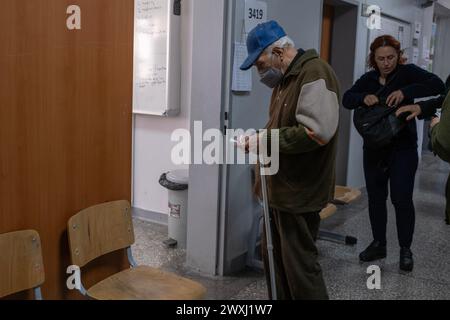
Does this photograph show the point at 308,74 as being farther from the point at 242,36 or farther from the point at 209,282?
the point at 209,282

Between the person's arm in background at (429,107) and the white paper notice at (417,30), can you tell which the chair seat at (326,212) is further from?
the white paper notice at (417,30)

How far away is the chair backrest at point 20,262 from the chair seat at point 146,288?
0.26 metres

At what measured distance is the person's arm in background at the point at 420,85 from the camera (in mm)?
2917

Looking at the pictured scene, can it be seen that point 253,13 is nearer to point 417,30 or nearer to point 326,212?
point 326,212

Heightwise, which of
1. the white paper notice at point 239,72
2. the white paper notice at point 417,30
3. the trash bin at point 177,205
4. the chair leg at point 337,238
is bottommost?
the chair leg at point 337,238

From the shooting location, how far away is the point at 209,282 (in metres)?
2.98

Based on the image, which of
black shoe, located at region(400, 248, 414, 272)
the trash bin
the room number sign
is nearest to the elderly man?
the room number sign

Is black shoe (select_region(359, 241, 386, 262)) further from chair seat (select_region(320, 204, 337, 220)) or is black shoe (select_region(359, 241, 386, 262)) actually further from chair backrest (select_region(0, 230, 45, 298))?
chair backrest (select_region(0, 230, 45, 298))

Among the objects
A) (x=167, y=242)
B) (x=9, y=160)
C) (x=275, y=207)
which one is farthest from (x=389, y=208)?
(x=9, y=160)

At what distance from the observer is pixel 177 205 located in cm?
356

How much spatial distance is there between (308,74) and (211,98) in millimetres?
1125

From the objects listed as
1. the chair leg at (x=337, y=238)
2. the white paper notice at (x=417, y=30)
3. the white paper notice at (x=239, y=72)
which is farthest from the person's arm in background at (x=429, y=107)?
the white paper notice at (x=417, y=30)

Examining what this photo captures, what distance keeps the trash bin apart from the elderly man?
147cm

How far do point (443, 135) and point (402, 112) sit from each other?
102 cm
